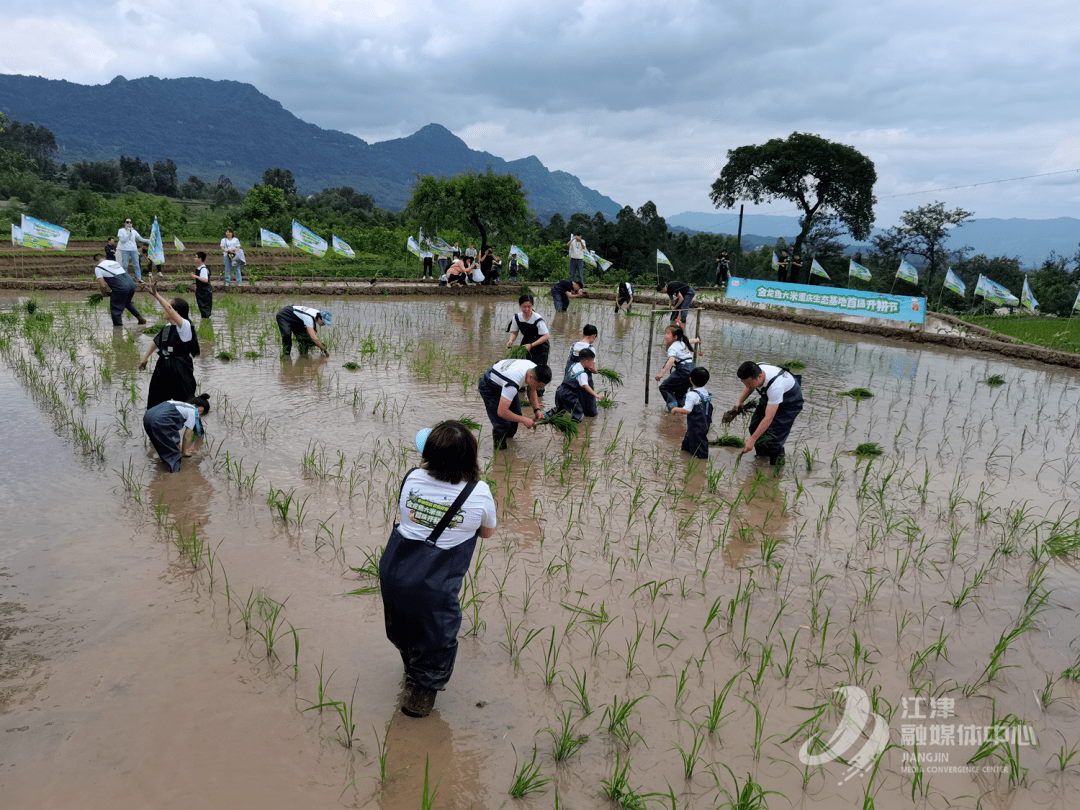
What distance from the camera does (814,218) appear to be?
3844 centimetres

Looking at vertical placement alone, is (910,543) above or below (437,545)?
below

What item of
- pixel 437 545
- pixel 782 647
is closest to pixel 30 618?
pixel 437 545

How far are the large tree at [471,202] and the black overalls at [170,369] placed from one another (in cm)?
1968

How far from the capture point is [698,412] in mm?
7000

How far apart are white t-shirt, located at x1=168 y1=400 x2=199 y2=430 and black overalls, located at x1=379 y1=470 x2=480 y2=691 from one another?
A: 412 cm

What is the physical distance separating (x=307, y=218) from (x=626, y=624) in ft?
145

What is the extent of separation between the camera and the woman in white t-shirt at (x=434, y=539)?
2980mm

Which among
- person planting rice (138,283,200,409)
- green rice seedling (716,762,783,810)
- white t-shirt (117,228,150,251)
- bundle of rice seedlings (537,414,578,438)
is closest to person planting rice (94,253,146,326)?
white t-shirt (117,228,150,251)

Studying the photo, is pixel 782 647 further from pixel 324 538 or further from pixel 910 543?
pixel 324 538

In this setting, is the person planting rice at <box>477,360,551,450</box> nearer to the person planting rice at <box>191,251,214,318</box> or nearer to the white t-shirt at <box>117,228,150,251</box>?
the person planting rice at <box>191,251,214,318</box>

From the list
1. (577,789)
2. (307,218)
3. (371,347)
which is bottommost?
(577,789)

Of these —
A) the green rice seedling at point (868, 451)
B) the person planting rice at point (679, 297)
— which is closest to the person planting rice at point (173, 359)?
the green rice seedling at point (868, 451)

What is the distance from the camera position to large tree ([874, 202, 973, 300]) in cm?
3691

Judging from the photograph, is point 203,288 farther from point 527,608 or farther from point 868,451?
point 868,451
